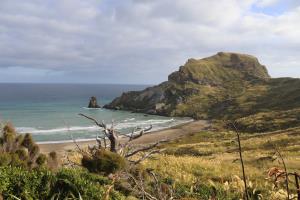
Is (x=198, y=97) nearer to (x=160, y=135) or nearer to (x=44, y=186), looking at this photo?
(x=160, y=135)

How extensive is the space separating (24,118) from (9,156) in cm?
11399

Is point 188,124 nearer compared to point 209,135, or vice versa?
point 209,135

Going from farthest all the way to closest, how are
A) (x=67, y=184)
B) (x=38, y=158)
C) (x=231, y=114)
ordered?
(x=231, y=114) < (x=38, y=158) < (x=67, y=184)

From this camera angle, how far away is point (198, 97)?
167000 mm

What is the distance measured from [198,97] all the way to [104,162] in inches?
6105

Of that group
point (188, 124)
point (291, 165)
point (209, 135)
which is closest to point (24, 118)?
point (188, 124)

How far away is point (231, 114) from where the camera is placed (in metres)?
136

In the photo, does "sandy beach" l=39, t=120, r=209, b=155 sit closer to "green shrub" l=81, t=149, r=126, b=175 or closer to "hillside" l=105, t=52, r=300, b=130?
"hillside" l=105, t=52, r=300, b=130

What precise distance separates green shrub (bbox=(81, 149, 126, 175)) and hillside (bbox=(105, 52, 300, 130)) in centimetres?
11537

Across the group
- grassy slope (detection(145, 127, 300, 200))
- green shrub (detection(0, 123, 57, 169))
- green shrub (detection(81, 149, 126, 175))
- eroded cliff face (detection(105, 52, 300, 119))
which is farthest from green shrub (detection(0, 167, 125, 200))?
eroded cliff face (detection(105, 52, 300, 119))

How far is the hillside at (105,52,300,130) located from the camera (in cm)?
13950

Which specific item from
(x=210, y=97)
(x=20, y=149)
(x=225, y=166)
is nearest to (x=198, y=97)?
(x=210, y=97)

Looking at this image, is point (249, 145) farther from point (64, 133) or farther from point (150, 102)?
point (150, 102)

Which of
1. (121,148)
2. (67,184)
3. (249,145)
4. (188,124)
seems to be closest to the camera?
(67,184)
